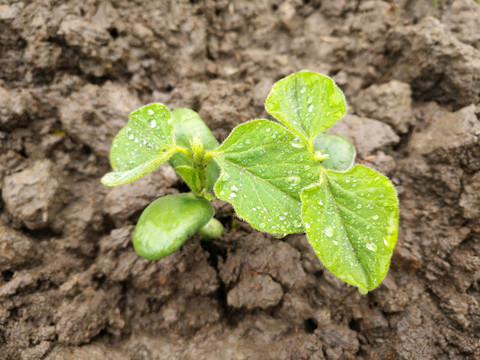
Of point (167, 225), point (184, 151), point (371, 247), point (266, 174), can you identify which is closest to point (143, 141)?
point (184, 151)

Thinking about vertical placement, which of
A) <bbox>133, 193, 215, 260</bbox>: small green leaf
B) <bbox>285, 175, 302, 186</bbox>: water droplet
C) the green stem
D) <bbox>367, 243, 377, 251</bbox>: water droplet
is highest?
the green stem

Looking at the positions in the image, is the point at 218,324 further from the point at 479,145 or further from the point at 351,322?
the point at 479,145

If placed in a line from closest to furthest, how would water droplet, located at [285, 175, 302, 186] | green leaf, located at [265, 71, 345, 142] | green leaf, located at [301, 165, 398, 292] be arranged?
1. green leaf, located at [301, 165, 398, 292]
2. water droplet, located at [285, 175, 302, 186]
3. green leaf, located at [265, 71, 345, 142]

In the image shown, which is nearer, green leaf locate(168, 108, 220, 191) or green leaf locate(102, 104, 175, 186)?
green leaf locate(102, 104, 175, 186)

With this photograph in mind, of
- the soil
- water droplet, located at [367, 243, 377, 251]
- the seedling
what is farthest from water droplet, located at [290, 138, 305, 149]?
the soil

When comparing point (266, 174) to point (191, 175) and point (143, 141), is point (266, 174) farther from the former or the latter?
point (143, 141)

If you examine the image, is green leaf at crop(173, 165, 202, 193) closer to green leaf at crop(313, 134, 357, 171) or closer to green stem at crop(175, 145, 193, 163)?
green stem at crop(175, 145, 193, 163)

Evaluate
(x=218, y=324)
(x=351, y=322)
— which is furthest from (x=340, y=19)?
(x=218, y=324)
